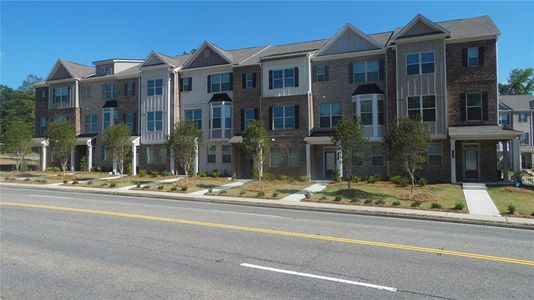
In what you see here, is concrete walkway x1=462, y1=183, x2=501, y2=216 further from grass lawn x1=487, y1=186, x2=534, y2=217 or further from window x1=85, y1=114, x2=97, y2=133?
window x1=85, y1=114, x2=97, y2=133

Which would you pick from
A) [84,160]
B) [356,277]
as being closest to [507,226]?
[356,277]

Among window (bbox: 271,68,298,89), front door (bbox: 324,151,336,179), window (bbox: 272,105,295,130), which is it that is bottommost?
front door (bbox: 324,151,336,179)

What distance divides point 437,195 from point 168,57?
2735cm

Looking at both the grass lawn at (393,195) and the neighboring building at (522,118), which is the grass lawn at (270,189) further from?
the neighboring building at (522,118)

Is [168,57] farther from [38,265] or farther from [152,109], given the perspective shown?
[38,265]

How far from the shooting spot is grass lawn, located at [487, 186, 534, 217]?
16.4 m

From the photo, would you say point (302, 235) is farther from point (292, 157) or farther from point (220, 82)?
→ point (220, 82)

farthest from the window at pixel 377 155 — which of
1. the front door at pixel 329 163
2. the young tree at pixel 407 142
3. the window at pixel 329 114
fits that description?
the young tree at pixel 407 142

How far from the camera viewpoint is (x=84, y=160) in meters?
39.1

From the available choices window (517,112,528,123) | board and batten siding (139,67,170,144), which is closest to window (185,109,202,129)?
board and batten siding (139,67,170,144)

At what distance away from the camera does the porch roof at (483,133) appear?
24219mm

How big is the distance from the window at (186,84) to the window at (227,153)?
650 cm

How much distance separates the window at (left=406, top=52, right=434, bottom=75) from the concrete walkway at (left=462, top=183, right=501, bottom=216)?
26.7 feet

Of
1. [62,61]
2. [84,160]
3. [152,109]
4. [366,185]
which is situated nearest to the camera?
[366,185]
